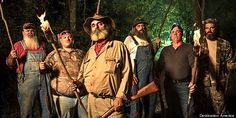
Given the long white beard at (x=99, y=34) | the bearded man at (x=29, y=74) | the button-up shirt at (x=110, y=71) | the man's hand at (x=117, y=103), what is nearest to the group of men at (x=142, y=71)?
the bearded man at (x=29, y=74)

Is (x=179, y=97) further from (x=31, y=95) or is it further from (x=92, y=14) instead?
(x=92, y=14)

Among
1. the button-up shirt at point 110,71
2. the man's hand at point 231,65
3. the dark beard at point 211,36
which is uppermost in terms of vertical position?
the dark beard at point 211,36

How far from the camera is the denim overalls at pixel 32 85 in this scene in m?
8.93

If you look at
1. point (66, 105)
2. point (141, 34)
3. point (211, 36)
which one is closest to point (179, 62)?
point (211, 36)

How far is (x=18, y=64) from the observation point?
877cm

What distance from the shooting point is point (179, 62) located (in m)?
8.55

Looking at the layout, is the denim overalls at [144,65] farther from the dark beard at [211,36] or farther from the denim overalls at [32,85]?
the denim overalls at [32,85]

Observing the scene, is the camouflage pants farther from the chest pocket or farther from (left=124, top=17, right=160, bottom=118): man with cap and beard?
the chest pocket

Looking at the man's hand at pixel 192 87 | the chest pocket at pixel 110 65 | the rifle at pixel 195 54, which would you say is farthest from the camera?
the man's hand at pixel 192 87

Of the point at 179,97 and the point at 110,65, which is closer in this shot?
the point at 110,65

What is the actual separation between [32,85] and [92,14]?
24.0ft

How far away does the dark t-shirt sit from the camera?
8.49 m

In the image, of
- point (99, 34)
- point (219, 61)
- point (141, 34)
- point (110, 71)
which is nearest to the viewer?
point (110, 71)

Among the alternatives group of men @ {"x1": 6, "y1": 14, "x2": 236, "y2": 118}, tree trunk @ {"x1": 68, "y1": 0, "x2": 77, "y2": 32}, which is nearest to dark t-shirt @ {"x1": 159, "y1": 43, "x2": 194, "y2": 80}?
group of men @ {"x1": 6, "y1": 14, "x2": 236, "y2": 118}
